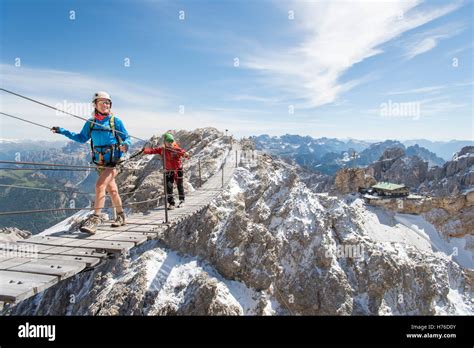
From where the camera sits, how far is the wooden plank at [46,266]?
15.2 feet

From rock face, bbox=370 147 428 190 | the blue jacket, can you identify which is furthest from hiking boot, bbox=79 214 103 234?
rock face, bbox=370 147 428 190

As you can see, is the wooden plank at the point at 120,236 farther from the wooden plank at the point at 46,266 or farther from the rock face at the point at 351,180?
the rock face at the point at 351,180

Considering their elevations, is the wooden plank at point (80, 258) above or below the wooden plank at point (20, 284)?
above

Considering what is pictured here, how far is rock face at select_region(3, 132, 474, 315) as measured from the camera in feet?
63.4

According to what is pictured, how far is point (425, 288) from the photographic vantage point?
30.0m

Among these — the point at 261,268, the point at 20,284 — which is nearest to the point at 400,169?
the point at 261,268

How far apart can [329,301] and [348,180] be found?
5474cm

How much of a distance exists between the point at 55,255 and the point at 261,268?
776 inches

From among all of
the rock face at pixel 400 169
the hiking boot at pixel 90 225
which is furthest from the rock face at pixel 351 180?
the hiking boot at pixel 90 225

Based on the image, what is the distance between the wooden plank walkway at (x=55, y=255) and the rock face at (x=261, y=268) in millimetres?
13305

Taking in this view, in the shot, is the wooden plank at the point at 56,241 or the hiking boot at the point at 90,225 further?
the hiking boot at the point at 90,225
